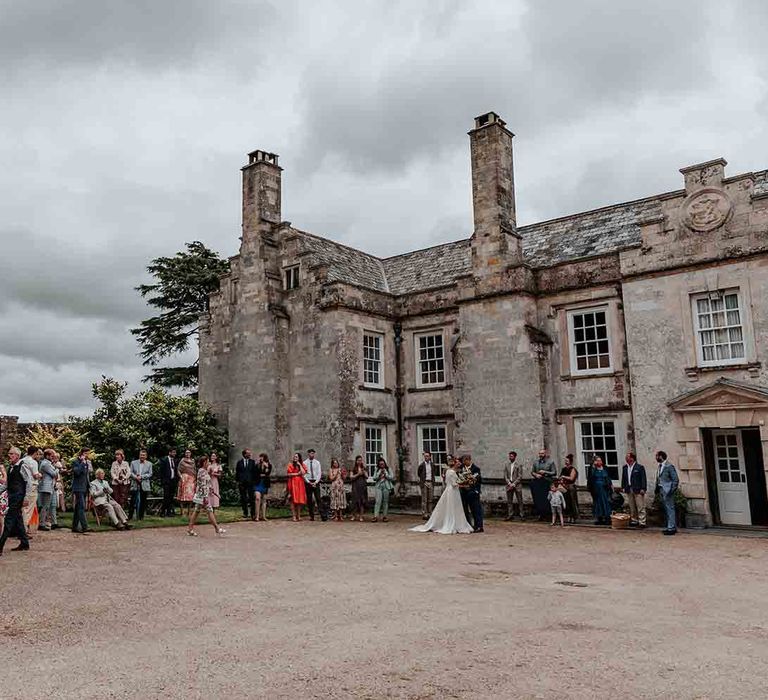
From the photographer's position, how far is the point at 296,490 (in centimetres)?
1942

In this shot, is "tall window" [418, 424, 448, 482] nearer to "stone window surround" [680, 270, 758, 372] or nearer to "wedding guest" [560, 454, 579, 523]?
"wedding guest" [560, 454, 579, 523]

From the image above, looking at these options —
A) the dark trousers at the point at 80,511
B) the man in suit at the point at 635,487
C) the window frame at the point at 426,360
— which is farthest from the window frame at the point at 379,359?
the dark trousers at the point at 80,511

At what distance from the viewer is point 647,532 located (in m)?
16.3

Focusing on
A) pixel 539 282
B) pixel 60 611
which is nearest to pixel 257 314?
pixel 539 282

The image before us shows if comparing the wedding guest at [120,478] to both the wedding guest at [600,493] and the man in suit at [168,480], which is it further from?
the wedding guest at [600,493]

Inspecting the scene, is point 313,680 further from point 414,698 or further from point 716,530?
point 716,530

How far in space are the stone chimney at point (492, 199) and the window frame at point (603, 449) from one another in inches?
205

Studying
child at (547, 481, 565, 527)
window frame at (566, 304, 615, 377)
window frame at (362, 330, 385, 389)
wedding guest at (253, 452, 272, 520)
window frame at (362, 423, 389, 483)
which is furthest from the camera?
window frame at (362, 330, 385, 389)

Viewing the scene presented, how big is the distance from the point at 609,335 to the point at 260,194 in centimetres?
1326

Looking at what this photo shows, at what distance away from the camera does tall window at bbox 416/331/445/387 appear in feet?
76.8

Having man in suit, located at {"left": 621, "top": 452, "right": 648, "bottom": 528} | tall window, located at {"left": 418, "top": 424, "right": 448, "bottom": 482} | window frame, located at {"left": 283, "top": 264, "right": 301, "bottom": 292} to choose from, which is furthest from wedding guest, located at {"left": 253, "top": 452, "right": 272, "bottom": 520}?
man in suit, located at {"left": 621, "top": 452, "right": 648, "bottom": 528}

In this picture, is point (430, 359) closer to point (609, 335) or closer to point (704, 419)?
point (609, 335)

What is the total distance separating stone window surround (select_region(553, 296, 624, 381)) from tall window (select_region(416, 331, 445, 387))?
4.52 metres

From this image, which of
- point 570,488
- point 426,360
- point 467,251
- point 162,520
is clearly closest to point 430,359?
point 426,360
